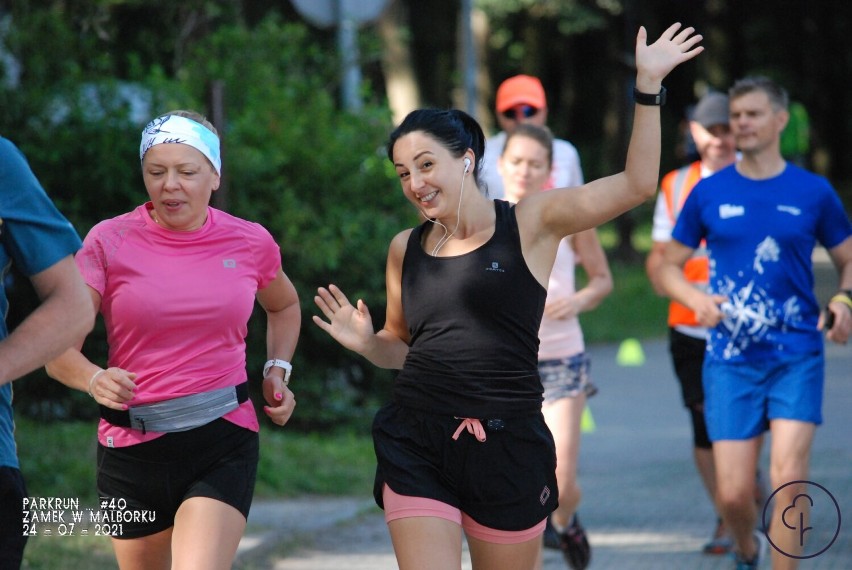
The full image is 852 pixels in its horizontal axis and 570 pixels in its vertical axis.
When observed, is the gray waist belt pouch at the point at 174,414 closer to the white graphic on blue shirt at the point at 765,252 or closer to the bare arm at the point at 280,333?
the bare arm at the point at 280,333

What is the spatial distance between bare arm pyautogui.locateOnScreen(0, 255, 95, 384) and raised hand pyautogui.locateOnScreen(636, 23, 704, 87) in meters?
1.85

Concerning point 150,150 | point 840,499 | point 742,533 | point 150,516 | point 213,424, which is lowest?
point 840,499

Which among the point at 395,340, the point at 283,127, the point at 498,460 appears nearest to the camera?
the point at 498,460

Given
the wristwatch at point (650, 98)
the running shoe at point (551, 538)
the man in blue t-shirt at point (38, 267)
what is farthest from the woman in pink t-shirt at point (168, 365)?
the running shoe at point (551, 538)

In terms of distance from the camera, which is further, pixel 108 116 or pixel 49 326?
pixel 108 116

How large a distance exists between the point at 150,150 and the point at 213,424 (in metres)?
0.88

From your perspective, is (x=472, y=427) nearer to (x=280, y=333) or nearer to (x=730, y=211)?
(x=280, y=333)

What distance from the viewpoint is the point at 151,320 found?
14.2 ft

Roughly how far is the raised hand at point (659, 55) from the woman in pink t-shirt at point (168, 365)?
1382mm

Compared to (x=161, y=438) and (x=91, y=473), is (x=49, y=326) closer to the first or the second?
(x=161, y=438)

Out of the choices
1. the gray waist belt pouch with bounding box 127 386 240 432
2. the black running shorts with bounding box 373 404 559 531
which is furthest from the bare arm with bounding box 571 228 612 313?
the gray waist belt pouch with bounding box 127 386 240 432

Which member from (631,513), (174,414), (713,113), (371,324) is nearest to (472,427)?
(371,324)

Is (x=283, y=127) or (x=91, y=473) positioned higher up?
(x=283, y=127)

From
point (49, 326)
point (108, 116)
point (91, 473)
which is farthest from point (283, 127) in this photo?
point (49, 326)
